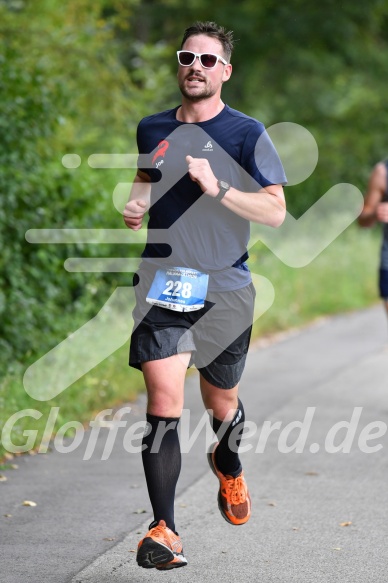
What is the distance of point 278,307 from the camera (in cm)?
1532

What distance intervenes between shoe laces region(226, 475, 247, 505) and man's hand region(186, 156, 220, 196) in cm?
143

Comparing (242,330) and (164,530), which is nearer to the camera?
(164,530)

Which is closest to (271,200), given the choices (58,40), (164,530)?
→ (164,530)

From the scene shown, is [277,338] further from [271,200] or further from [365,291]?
[271,200]

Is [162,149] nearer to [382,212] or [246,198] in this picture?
[246,198]

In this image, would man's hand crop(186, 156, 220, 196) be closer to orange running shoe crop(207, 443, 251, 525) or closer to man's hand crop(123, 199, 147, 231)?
man's hand crop(123, 199, 147, 231)

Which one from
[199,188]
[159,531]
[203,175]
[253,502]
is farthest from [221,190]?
[253,502]

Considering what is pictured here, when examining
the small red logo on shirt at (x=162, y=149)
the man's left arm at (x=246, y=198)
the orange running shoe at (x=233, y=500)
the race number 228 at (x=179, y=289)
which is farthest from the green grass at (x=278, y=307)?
the man's left arm at (x=246, y=198)

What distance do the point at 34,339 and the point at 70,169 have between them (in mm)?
2294

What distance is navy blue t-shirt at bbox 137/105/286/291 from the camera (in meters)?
4.76

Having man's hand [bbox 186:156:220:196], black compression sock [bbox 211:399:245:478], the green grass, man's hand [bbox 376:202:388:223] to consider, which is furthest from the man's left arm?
man's hand [bbox 376:202:388:223]

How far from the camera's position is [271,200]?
472 cm

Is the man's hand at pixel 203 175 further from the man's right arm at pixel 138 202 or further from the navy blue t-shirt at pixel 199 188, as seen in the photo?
the man's right arm at pixel 138 202

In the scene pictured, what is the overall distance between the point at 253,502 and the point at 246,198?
6.98 feet
